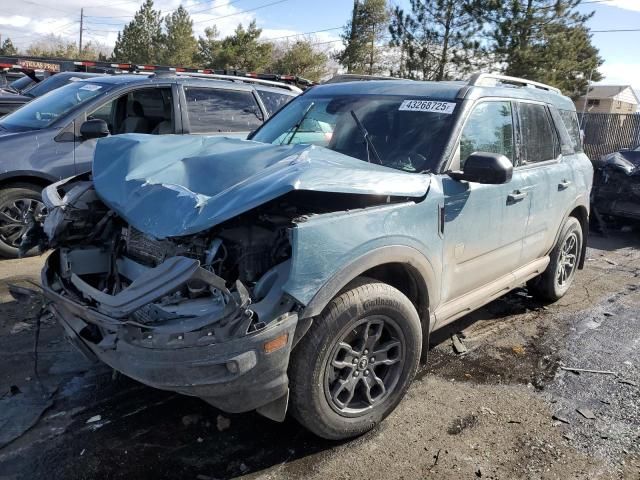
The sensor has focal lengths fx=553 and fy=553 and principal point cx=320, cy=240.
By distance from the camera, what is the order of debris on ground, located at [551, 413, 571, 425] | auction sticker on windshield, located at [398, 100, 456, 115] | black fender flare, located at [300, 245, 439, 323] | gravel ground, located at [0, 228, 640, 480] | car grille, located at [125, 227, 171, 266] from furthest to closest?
auction sticker on windshield, located at [398, 100, 456, 115] < debris on ground, located at [551, 413, 571, 425] < car grille, located at [125, 227, 171, 266] < gravel ground, located at [0, 228, 640, 480] < black fender flare, located at [300, 245, 439, 323]

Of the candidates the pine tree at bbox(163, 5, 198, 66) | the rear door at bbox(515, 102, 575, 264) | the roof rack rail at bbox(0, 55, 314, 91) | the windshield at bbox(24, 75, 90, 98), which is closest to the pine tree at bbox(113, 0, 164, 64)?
the pine tree at bbox(163, 5, 198, 66)

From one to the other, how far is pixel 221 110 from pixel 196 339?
503 centimetres

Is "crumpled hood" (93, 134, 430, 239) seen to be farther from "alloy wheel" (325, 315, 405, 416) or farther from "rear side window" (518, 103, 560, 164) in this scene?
"rear side window" (518, 103, 560, 164)

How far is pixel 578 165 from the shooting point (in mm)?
5195

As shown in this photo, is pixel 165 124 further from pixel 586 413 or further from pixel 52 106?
pixel 586 413

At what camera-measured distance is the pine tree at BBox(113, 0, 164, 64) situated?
147 feet

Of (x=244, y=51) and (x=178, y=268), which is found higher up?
(x=244, y=51)

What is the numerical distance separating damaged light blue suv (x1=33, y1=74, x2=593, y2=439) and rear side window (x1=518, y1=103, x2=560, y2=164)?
2.9 inches

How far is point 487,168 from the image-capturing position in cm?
325

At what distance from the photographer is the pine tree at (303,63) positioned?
127 ft

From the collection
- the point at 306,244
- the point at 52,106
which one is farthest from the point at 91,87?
the point at 306,244

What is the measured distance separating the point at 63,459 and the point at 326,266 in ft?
5.60

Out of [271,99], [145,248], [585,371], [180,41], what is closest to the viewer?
[145,248]

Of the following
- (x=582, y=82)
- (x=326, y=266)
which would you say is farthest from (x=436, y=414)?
(x=582, y=82)
